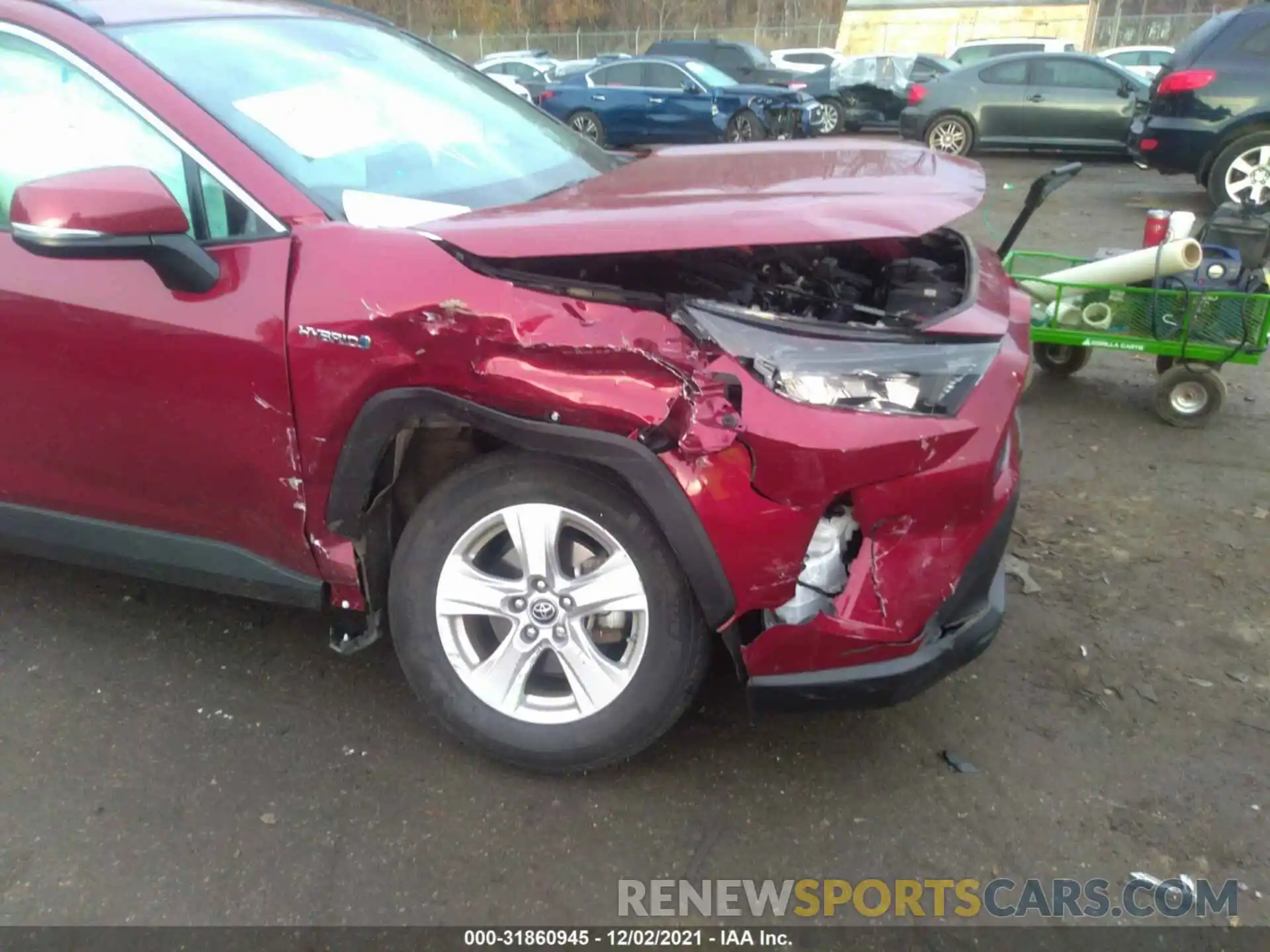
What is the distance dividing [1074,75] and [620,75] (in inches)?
277

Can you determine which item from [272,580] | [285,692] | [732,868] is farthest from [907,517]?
[285,692]

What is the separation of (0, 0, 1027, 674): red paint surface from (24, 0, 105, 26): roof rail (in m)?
0.02

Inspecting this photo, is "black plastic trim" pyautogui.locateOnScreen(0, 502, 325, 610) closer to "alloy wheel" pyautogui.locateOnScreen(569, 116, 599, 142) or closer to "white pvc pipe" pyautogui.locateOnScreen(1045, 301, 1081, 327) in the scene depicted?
"white pvc pipe" pyautogui.locateOnScreen(1045, 301, 1081, 327)

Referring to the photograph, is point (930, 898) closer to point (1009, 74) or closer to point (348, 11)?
point (348, 11)

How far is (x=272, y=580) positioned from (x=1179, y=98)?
9381mm

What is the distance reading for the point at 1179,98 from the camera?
886 centimetres

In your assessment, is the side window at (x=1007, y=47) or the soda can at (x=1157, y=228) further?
the side window at (x=1007, y=47)

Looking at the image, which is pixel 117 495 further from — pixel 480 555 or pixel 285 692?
Result: pixel 480 555

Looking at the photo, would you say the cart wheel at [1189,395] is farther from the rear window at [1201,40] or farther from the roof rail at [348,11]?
the rear window at [1201,40]

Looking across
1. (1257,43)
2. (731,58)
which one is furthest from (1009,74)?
(731,58)

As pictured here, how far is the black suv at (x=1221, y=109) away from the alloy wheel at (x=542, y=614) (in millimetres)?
8843

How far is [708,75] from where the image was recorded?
52.1ft

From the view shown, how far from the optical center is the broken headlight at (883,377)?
2.01 m

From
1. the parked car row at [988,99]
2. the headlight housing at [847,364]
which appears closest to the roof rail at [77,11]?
the headlight housing at [847,364]
